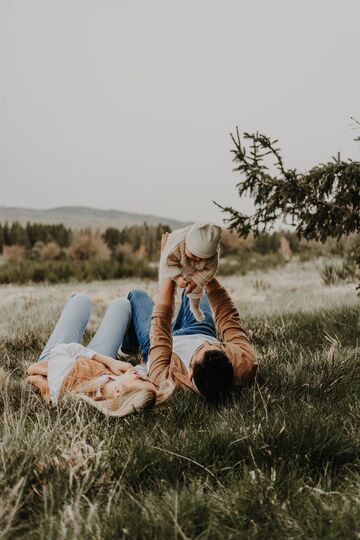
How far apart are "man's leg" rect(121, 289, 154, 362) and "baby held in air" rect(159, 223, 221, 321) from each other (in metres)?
1.19

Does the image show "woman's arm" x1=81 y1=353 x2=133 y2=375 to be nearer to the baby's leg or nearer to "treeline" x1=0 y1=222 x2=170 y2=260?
the baby's leg

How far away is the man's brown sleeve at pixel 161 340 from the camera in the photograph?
3123 mm

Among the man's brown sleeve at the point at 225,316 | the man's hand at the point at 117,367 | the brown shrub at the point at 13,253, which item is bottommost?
the brown shrub at the point at 13,253

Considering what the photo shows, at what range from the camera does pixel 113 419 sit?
2.70 meters

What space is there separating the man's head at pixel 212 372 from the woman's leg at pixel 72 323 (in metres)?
1.37

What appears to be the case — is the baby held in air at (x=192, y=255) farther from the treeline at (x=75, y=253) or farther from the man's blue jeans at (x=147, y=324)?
the treeline at (x=75, y=253)

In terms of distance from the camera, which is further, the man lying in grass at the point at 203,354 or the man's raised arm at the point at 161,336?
the man's raised arm at the point at 161,336

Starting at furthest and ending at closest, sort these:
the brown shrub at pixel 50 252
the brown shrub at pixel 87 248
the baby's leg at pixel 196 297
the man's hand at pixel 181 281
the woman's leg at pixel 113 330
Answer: the brown shrub at pixel 87 248, the brown shrub at pixel 50 252, the woman's leg at pixel 113 330, the baby's leg at pixel 196 297, the man's hand at pixel 181 281

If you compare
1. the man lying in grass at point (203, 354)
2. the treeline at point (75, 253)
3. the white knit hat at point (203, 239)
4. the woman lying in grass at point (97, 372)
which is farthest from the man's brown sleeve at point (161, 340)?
the treeline at point (75, 253)

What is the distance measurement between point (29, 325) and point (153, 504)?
3798 millimetres

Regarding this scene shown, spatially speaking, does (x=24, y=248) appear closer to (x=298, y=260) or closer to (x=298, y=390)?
(x=298, y=260)

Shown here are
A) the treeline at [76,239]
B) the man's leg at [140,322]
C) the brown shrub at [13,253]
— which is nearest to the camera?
the man's leg at [140,322]

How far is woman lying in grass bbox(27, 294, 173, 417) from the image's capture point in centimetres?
272

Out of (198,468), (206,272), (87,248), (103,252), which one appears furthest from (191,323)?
(87,248)
